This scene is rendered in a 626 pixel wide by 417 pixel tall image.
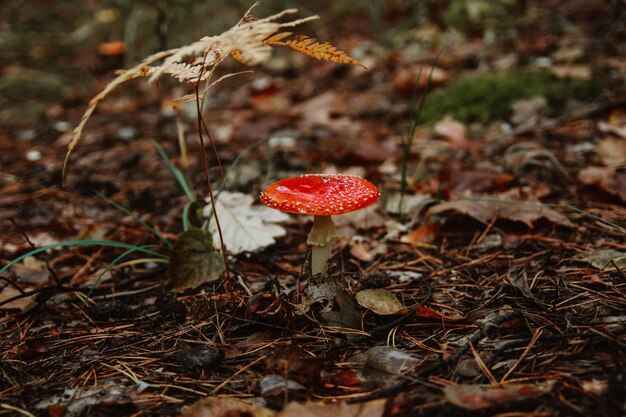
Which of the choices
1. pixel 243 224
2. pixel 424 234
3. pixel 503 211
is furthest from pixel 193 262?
pixel 503 211

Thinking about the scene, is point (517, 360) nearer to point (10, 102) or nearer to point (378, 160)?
point (378, 160)

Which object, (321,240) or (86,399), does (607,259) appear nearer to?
(321,240)

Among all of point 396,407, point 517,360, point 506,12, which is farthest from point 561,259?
point 506,12

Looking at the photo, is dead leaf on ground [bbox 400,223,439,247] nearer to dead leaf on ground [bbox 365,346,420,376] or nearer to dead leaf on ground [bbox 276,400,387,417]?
dead leaf on ground [bbox 365,346,420,376]

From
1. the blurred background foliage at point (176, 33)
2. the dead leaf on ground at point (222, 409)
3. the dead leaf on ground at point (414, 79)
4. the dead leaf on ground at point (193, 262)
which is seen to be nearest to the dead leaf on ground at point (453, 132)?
the dead leaf on ground at point (414, 79)

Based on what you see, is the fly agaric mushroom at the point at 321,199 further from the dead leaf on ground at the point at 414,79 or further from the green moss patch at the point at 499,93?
the dead leaf on ground at the point at 414,79

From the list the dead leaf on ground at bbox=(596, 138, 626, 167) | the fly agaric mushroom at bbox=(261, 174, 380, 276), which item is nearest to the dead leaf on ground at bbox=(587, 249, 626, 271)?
the fly agaric mushroom at bbox=(261, 174, 380, 276)
